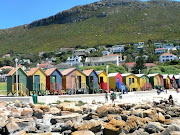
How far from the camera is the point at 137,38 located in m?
121

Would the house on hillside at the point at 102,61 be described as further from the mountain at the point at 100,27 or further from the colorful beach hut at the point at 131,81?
the colorful beach hut at the point at 131,81

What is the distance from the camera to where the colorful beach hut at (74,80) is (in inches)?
1081

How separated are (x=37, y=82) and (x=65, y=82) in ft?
11.9

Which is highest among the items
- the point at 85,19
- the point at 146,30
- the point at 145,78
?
the point at 85,19

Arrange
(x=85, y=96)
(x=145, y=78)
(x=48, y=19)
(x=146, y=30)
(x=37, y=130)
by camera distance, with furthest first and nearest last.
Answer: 1. (x=48, y=19)
2. (x=146, y=30)
3. (x=145, y=78)
4. (x=85, y=96)
5. (x=37, y=130)

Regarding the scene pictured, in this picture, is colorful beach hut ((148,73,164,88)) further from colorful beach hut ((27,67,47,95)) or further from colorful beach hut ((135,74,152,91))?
colorful beach hut ((27,67,47,95))

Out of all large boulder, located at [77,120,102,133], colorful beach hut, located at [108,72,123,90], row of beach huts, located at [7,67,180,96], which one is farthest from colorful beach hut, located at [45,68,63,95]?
large boulder, located at [77,120,102,133]

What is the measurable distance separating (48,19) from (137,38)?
8324 centimetres

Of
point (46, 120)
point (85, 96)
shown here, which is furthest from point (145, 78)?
point (46, 120)

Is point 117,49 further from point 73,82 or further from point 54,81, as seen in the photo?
point 54,81

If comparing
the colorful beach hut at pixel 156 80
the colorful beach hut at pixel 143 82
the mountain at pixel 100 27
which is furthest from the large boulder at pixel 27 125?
the mountain at pixel 100 27

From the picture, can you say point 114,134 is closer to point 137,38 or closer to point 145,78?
point 145,78

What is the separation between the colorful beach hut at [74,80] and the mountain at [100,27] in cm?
9032

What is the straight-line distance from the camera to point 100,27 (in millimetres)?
138000
